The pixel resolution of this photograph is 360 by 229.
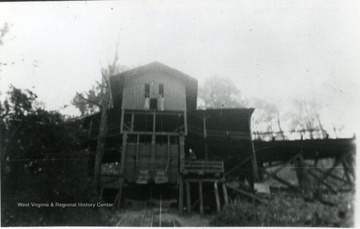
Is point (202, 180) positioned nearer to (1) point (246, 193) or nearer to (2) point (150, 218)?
(1) point (246, 193)

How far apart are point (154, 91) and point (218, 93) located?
59.9ft

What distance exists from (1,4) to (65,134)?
5.77 metres

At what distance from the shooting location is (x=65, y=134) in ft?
42.1

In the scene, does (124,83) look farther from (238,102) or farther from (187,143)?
(238,102)

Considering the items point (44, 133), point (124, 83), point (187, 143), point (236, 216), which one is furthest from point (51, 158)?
point (187, 143)

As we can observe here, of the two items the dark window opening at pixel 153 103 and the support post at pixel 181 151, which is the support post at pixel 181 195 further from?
the dark window opening at pixel 153 103

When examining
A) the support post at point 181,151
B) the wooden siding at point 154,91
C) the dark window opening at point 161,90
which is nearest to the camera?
the support post at point 181,151

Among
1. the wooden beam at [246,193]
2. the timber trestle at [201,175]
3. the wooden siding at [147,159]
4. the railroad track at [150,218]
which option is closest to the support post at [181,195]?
the timber trestle at [201,175]

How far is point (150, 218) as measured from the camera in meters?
13.7

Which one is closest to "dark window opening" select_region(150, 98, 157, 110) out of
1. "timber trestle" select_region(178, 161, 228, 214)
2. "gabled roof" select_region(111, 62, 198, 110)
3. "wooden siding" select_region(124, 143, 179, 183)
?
"gabled roof" select_region(111, 62, 198, 110)

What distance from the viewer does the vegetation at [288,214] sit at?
11898 mm

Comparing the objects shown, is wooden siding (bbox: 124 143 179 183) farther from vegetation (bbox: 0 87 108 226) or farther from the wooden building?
vegetation (bbox: 0 87 108 226)

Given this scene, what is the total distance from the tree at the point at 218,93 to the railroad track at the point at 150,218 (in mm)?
22788

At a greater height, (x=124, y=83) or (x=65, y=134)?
(x=124, y=83)
